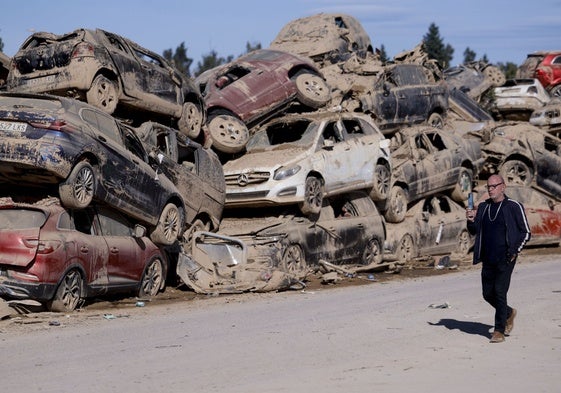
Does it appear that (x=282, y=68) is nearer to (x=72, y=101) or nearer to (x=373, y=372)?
(x=72, y=101)

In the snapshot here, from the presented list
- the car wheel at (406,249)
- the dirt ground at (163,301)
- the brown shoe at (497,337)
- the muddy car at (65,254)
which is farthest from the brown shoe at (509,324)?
the car wheel at (406,249)

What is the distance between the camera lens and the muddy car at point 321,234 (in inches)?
694

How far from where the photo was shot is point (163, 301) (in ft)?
50.4

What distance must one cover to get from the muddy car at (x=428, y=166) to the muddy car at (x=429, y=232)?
281 mm

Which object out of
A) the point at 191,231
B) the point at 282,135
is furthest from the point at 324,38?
the point at 191,231

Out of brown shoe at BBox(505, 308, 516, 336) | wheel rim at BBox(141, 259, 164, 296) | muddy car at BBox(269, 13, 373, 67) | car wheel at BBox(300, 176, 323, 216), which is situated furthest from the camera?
muddy car at BBox(269, 13, 373, 67)

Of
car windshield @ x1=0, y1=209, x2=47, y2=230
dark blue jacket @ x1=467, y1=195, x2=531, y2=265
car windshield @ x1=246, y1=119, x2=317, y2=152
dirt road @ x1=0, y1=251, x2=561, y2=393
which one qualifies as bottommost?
dirt road @ x1=0, y1=251, x2=561, y2=393

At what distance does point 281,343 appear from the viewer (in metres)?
10.3

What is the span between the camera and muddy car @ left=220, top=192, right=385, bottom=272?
17625mm

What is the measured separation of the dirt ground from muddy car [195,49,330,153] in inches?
151

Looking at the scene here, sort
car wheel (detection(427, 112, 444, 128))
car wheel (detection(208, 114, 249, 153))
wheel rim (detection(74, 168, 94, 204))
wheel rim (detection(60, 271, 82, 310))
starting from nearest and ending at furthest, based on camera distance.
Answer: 1. wheel rim (detection(60, 271, 82, 310))
2. wheel rim (detection(74, 168, 94, 204))
3. car wheel (detection(208, 114, 249, 153))
4. car wheel (detection(427, 112, 444, 128))

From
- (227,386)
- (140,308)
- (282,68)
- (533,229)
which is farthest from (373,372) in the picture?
(533,229)

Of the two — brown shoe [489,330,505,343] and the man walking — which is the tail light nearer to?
the man walking

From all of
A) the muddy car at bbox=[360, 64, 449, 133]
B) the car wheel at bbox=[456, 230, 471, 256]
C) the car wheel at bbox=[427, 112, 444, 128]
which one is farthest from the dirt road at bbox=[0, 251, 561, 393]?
the car wheel at bbox=[427, 112, 444, 128]
